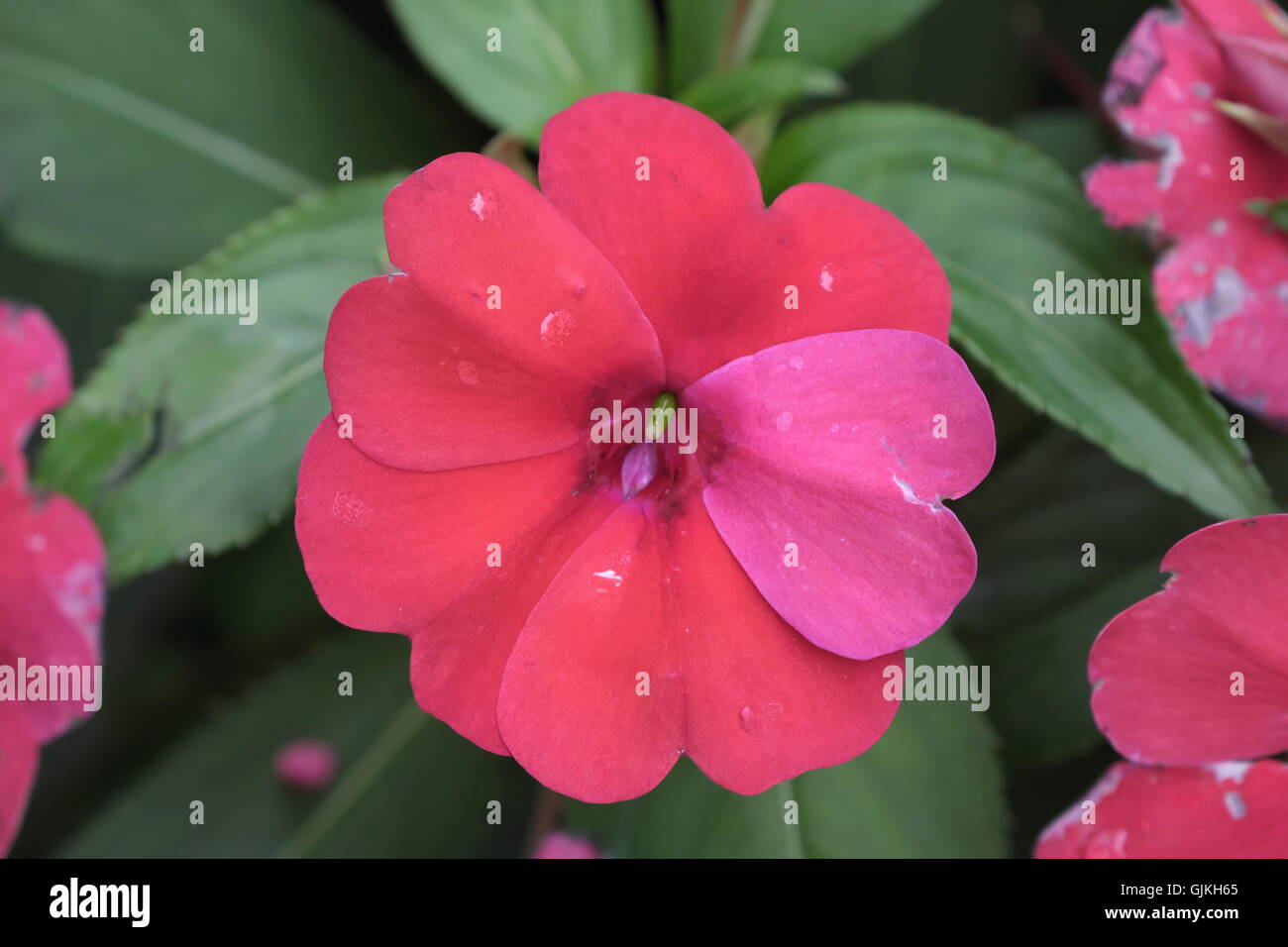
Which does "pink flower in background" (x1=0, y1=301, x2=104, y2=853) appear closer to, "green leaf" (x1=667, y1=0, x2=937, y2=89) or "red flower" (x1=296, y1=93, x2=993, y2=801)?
"red flower" (x1=296, y1=93, x2=993, y2=801)

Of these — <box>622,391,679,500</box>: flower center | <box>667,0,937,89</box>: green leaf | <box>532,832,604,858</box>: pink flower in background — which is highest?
<box>667,0,937,89</box>: green leaf

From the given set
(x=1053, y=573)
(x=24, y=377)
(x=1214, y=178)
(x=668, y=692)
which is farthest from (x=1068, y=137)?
(x=24, y=377)

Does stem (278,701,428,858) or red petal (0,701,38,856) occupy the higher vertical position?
red petal (0,701,38,856)

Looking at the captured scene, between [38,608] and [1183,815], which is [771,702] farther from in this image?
[38,608]

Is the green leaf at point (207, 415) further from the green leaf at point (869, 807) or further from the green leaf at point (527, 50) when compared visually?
the green leaf at point (869, 807)

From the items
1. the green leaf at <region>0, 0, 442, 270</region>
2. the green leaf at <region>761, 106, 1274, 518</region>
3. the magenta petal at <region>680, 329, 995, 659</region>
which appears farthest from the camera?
the green leaf at <region>0, 0, 442, 270</region>

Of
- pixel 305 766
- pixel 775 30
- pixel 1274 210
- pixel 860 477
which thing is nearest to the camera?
pixel 860 477

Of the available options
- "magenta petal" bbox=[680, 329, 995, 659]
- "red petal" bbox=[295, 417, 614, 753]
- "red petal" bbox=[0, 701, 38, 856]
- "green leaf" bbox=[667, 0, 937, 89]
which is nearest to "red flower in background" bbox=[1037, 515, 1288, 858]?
"magenta petal" bbox=[680, 329, 995, 659]
